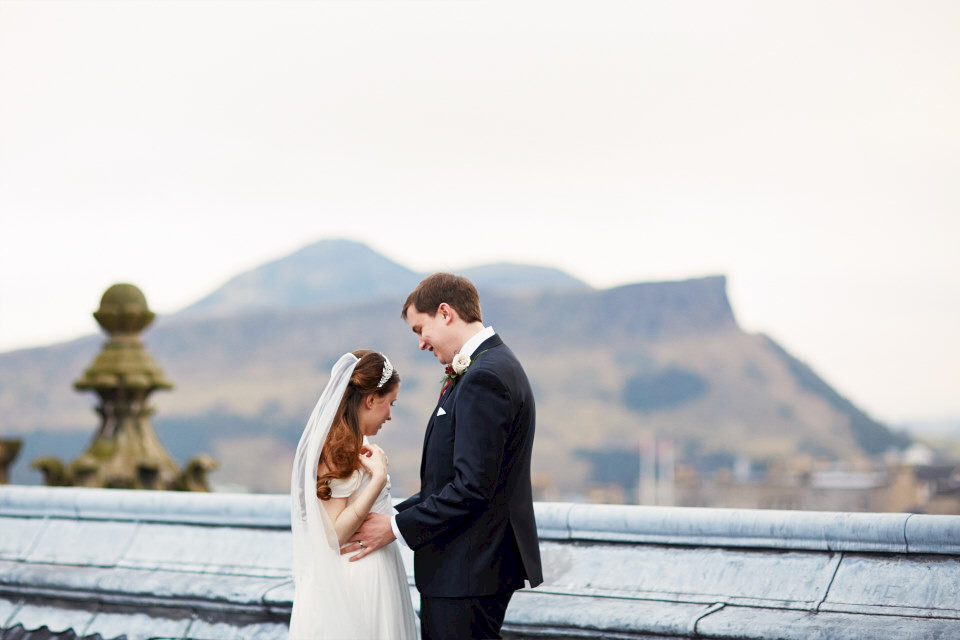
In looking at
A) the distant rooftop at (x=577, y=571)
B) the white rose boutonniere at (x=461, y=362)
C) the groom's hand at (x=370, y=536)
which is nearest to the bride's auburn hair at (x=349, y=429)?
the groom's hand at (x=370, y=536)

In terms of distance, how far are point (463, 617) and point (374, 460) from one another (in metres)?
0.63

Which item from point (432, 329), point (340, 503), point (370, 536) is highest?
point (432, 329)

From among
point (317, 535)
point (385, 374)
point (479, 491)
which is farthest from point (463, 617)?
point (385, 374)

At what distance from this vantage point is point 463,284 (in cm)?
377

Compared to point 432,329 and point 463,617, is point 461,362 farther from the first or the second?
point 463,617

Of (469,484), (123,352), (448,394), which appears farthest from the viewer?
(123,352)

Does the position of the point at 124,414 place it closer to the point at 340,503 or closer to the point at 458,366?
the point at 340,503

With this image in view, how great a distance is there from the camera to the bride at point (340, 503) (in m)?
3.89

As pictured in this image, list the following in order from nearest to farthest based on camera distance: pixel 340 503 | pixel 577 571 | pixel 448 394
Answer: pixel 448 394
pixel 340 503
pixel 577 571

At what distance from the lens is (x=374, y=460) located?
3.97 m

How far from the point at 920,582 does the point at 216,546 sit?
3294mm

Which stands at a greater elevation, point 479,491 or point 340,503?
point 479,491

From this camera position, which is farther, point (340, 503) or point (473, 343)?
point (340, 503)

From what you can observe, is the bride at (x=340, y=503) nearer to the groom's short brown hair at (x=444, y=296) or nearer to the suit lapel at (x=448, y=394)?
the suit lapel at (x=448, y=394)
